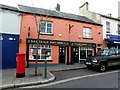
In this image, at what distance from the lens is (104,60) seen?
14836 millimetres

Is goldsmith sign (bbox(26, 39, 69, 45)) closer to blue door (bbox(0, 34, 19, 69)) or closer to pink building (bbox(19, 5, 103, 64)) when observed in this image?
pink building (bbox(19, 5, 103, 64))

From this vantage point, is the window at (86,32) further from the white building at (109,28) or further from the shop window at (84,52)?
the white building at (109,28)

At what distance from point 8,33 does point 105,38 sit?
1273cm

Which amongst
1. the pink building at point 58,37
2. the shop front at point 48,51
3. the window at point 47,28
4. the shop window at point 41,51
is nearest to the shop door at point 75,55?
the pink building at point 58,37

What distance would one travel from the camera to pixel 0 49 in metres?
15.5

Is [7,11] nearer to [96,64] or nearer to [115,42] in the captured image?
[96,64]

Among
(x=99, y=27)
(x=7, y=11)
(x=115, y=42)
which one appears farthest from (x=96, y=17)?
(x=7, y=11)

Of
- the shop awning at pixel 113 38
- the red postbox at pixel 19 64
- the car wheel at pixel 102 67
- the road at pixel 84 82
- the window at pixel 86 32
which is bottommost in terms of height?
the road at pixel 84 82

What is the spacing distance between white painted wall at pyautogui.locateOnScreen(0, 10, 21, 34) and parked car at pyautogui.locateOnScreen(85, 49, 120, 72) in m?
7.24

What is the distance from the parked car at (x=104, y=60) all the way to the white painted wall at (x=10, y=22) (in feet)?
23.7

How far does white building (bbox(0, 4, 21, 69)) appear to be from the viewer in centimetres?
1566

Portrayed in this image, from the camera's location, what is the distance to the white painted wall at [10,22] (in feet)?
51.7

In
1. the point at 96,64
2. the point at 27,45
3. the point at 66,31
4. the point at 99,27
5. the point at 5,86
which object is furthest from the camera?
the point at 99,27

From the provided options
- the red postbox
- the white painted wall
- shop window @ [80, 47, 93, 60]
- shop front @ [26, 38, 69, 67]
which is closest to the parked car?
shop front @ [26, 38, 69, 67]
